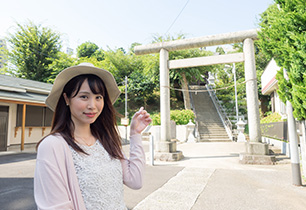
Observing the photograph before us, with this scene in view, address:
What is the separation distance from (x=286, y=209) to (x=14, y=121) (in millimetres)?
13098

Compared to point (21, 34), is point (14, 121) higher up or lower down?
lower down

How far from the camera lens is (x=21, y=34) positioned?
→ 2350 centimetres

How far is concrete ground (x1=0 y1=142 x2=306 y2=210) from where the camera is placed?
324cm

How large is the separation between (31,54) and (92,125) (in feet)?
89.9

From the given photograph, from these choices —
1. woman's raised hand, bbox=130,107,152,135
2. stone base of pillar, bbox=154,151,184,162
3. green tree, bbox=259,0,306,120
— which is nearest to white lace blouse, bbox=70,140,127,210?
woman's raised hand, bbox=130,107,152,135

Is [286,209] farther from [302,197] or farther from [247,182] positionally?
[247,182]

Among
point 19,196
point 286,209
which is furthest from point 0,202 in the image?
point 286,209

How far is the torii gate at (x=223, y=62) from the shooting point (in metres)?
6.64

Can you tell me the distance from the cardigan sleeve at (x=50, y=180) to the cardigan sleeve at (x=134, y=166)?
20.0 inches

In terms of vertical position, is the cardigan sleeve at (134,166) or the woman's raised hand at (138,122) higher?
the woman's raised hand at (138,122)

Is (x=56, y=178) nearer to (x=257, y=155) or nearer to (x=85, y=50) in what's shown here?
(x=257, y=155)

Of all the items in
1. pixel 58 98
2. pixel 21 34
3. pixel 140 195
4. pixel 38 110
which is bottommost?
A: pixel 140 195

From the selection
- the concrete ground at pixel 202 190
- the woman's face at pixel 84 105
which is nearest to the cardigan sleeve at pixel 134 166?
the woman's face at pixel 84 105

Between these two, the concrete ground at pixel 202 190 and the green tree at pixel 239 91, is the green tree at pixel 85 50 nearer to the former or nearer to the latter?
the green tree at pixel 239 91
